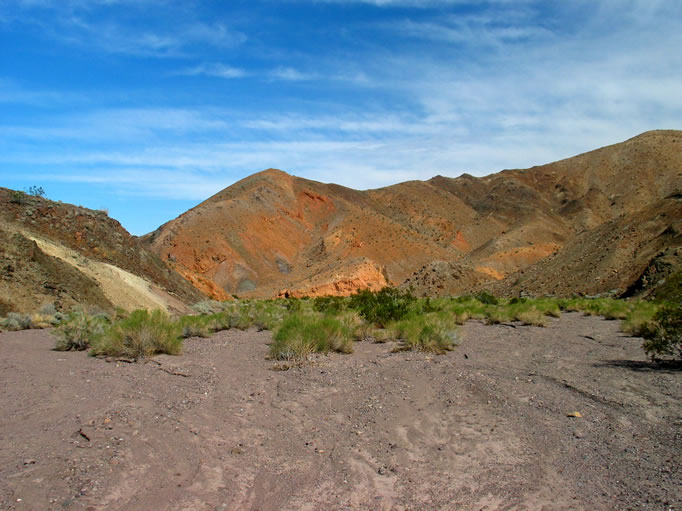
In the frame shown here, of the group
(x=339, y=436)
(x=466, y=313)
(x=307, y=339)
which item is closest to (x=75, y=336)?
(x=307, y=339)

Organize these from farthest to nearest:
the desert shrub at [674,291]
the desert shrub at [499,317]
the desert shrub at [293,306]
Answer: the desert shrub at [293,306] → the desert shrub at [499,317] → the desert shrub at [674,291]

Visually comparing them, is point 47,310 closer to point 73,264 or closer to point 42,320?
point 42,320

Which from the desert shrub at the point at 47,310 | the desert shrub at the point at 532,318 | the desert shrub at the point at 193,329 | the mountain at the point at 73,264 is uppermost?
the mountain at the point at 73,264

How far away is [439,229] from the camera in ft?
303

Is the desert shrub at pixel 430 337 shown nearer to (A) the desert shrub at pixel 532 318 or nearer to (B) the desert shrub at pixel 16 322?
(A) the desert shrub at pixel 532 318

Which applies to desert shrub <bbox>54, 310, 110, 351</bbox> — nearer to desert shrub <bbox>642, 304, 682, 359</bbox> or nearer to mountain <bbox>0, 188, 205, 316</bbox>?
mountain <bbox>0, 188, 205, 316</bbox>

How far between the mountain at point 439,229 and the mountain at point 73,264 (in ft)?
50.8

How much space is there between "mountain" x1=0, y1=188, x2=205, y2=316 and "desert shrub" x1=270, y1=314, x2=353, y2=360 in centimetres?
1136

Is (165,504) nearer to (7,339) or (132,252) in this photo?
(7,339)

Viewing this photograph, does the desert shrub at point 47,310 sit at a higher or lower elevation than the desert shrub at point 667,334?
higher

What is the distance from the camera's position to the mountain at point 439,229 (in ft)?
A: 151

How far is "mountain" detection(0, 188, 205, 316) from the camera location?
19.0 meters

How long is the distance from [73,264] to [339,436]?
20912 millimetres

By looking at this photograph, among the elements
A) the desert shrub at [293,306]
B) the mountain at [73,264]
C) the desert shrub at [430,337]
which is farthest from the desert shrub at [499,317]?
the mountain at [73,264]
